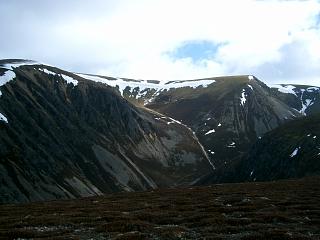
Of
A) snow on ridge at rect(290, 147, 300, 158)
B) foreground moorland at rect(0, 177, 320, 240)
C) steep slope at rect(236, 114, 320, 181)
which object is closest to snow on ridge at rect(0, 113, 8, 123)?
steep slope at rect(236, 114, 320, 181)

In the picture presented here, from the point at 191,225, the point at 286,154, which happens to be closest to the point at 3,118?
the point at 286,154

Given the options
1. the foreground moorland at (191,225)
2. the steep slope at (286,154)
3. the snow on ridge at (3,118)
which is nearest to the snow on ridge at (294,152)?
the steep slope at (286,154)

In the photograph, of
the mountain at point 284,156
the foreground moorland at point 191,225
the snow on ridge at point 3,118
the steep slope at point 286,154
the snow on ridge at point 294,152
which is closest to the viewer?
the foreground moorland at point 191,225

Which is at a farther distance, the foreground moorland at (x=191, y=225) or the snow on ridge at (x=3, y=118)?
the snow on ridge at (x=3, y=118)

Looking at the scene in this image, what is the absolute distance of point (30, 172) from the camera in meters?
160

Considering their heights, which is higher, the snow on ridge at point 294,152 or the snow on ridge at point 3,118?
the snow on ridge at point 3,118

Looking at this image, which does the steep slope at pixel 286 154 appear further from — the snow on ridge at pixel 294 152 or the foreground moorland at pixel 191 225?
the foreground moorland at pixel 191 225

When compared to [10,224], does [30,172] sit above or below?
below

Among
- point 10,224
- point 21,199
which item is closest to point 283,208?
point 10,224

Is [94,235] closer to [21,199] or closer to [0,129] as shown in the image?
[21,199]

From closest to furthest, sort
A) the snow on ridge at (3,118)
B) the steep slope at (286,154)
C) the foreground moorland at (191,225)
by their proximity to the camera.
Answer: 1. the foreground moorland at (191,225)
2. the steep slope at (286,154)
3. the snow on ridge at (3,118)

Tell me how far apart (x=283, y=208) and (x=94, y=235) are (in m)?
21.2

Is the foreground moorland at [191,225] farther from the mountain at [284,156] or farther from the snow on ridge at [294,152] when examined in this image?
the snow on ridge at [294,152]

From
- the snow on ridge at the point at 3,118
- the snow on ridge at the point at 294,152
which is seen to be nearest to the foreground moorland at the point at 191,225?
the snow on ridge at the point at 294,152
